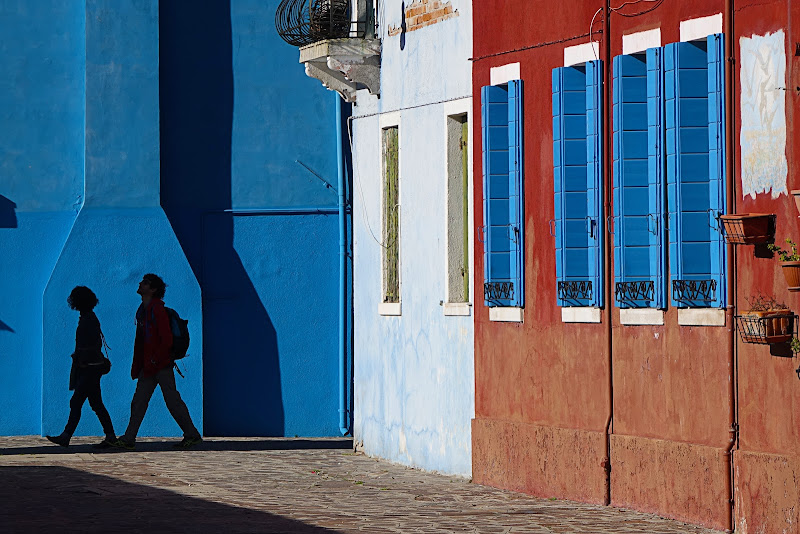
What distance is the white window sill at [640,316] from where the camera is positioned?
42.0 ft

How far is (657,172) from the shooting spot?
12.8m

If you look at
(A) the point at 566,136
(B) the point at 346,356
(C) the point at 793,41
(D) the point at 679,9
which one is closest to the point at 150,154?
(B) the point at 346,356

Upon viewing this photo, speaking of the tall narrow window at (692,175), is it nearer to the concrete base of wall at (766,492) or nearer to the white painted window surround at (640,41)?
the white painted window surround at (640,41)

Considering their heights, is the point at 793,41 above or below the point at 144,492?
above

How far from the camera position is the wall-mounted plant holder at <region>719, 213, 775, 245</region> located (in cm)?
1128

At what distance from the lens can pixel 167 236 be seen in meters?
21.6

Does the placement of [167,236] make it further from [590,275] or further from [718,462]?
[718,462]

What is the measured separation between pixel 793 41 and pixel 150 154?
12.0 metres

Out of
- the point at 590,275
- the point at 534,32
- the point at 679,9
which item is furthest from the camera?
the point at 534,32

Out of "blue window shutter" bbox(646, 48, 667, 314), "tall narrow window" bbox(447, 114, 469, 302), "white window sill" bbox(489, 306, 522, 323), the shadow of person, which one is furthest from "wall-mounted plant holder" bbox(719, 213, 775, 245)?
"tall narrow window" bbox(447, 114, 469, 302)

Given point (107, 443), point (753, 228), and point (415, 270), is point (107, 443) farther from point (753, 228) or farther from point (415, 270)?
point (753, 228)

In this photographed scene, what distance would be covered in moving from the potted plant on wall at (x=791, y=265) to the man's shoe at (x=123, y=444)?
31.0ft

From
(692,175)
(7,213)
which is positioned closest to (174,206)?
(7,213)

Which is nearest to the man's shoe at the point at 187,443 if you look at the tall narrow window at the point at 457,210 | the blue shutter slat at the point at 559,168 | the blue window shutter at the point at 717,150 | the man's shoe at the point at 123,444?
the man's shoe at the point at 123,444
